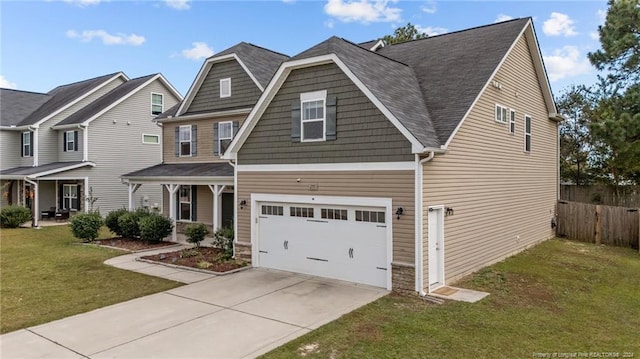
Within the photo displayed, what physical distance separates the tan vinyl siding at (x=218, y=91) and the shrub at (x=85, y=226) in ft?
21.7

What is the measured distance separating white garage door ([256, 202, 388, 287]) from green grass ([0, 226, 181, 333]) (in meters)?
2.99

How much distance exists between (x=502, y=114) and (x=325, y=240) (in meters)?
7.24

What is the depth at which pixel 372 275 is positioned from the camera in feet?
33.9

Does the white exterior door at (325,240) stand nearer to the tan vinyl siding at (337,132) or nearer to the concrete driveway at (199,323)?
the concrete driveway at (199,323)

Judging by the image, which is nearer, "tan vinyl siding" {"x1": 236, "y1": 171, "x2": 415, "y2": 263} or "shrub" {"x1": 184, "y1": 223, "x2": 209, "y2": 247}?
"tan vinyl siding" {"x1": 236, "y1": 171, "x2": 415, "y2": 263}

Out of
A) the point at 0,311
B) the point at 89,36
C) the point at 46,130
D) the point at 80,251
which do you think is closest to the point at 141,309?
the point at 0,311

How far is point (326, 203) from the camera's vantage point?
1105cm

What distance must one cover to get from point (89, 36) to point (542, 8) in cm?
2794

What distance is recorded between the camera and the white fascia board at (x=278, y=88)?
31.1 ft

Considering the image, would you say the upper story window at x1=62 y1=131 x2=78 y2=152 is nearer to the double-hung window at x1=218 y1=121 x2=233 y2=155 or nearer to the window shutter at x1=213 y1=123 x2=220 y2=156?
the window shutter at x1=213 y1=123 x2=220 y2=156

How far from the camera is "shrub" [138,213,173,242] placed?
1634 cm

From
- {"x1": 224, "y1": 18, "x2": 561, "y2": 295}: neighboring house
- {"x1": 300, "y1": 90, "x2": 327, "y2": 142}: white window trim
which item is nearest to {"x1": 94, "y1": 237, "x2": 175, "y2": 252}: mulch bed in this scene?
{"x1": 224, "y1": 18, "x2": 561, "y2": 295}: neighboring house

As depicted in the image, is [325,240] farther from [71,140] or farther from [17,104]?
[17,104]

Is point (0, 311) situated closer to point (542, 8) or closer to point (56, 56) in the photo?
point (56, 56)
